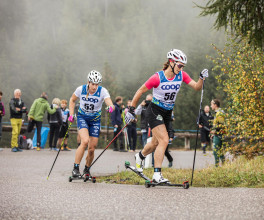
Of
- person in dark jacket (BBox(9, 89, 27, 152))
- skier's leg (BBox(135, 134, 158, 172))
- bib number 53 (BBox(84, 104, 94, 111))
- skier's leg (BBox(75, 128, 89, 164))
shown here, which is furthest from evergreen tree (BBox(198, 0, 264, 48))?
person in dark jacket (BBox(9, 89, 27, 152))

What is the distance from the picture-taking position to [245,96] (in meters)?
9.55

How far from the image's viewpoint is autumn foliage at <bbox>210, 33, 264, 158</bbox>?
9508mm

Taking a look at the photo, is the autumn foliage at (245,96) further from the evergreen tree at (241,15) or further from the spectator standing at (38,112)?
the spectator standing at (38,112)

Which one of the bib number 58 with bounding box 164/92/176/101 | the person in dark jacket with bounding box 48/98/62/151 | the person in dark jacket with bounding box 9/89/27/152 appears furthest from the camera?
the person in dark jacket with bounding box 48/98/62/151

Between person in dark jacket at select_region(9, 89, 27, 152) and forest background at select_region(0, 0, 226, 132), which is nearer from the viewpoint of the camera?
person in dark jacket at select_region(9, 89, 27, 152)

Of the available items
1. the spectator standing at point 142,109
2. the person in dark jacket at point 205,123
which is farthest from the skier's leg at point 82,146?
the person in dark jacket at point 205,123

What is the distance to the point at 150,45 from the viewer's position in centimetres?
7088

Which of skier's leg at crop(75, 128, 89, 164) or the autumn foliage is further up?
the autumn foliage

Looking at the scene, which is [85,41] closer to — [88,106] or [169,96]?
[88,106]

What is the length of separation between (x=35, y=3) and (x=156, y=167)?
86.4 meters

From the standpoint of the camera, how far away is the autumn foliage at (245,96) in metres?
9.51

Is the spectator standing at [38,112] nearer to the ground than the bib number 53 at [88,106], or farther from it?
nearer to the ground

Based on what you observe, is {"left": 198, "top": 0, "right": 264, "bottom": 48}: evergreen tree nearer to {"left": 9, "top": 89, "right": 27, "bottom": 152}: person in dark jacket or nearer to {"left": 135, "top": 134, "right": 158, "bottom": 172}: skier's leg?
{"left": 135, "top": 134, "right": 158, "bottom": 172}: skier's leg

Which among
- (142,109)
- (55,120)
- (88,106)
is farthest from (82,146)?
(55,120)
